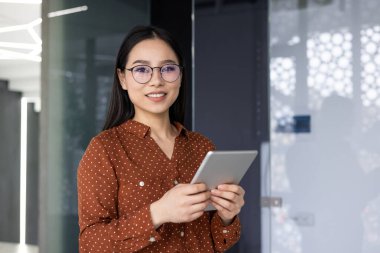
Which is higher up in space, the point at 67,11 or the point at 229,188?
the point at 67,11

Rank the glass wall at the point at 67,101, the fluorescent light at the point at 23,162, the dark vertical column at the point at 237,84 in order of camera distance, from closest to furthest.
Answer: the glass wall at the point at 67,101 < the fluorescent light at the point at 23,162 < the dark vertical column at the point at 237,84

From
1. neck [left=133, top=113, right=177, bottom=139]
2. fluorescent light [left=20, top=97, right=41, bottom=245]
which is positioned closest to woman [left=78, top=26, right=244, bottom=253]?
neck [left=133, top=113, right=177, bottom=139]

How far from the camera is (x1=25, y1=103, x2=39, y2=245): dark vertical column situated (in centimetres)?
325

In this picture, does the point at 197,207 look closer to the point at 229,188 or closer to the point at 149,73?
the point at 229,188

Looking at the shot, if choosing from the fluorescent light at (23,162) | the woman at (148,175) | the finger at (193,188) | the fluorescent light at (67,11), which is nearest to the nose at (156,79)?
the woman at (148,175)

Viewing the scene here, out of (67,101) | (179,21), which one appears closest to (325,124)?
(179,21)

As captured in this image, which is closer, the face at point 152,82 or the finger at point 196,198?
the finger at point 196,198

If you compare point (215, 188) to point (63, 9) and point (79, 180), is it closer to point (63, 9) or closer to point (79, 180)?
point (79, 180)

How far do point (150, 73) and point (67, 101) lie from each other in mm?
1790

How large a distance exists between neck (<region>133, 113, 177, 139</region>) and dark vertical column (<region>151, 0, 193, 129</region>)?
247 centimetres

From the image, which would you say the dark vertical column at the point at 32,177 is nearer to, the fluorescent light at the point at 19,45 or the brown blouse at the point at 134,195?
the fluorescent light at the point at 19,45

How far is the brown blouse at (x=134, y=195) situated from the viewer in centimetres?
130

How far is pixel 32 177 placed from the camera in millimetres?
3334

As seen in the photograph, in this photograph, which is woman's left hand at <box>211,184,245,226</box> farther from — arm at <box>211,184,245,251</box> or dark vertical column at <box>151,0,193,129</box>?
dark vertical column at <box>151,0,193,129</box>
